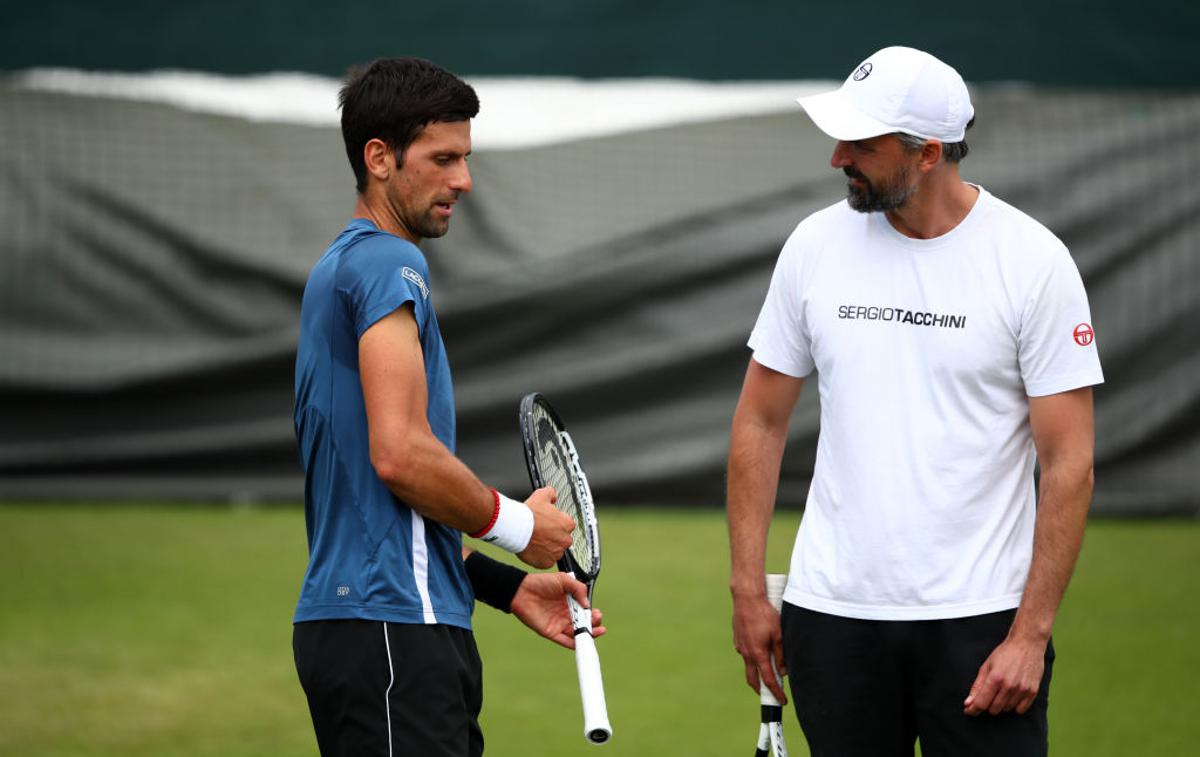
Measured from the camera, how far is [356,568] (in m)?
2.72

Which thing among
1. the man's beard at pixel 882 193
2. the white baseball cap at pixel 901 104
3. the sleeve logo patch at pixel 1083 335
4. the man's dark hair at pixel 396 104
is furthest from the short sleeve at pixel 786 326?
the man's dark hair at pixel 396 104

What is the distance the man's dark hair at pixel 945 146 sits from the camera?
2982mm

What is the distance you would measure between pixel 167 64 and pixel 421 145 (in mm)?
7806

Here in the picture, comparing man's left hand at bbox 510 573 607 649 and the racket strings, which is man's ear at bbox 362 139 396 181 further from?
man's left hand at bbox 510 573 607 649

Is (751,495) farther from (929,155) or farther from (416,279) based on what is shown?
(416,279)

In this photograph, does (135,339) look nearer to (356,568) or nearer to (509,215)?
(509,215)

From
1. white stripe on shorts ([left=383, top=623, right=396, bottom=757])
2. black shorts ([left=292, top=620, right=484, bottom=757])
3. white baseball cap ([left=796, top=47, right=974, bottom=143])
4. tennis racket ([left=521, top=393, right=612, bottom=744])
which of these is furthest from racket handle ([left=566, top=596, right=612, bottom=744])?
white baseball cap ([left=796, top=47, right=974, bottom=143])

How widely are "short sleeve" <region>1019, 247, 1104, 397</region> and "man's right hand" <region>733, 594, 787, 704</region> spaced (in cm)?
69

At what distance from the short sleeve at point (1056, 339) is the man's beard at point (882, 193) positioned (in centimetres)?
30

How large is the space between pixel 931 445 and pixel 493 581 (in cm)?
88

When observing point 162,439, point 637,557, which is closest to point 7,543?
point 162,439

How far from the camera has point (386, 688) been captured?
269cm

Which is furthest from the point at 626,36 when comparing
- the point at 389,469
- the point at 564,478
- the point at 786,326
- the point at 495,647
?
the point at 389,469

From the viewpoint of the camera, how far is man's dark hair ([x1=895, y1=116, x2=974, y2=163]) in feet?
9.78
